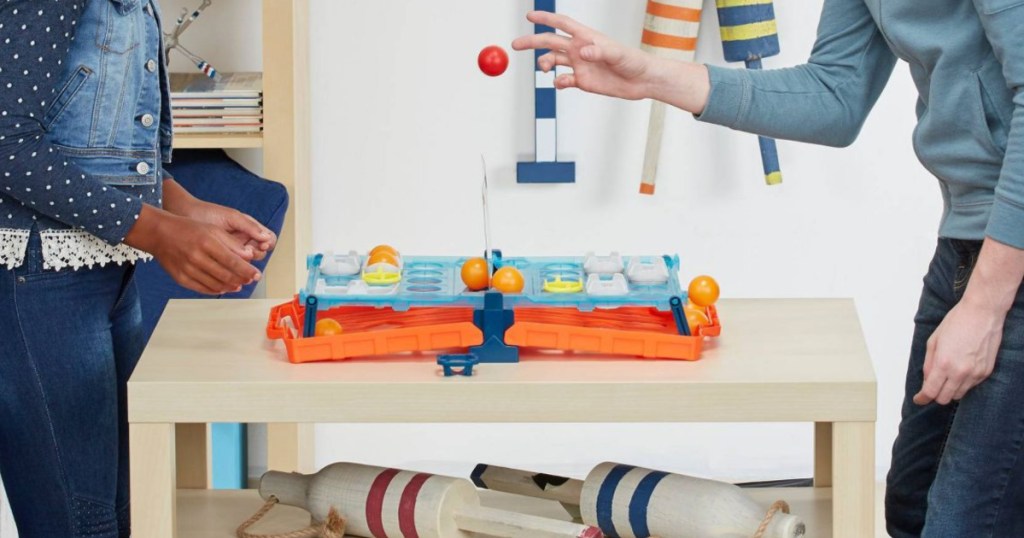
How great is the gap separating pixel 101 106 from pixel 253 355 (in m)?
0.31

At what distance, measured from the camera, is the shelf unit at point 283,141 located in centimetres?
228

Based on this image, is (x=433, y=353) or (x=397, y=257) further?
(x=397, y=257)

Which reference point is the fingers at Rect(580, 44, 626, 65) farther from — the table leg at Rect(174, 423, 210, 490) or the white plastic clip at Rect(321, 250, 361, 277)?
the table leg at Rect(174, 423, 210, 490)

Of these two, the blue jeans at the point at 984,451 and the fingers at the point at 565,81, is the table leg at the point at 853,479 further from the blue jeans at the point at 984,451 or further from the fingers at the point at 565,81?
the fingers at the point at 565,81

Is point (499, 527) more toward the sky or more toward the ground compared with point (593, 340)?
more toward the ground

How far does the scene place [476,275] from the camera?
138 cm

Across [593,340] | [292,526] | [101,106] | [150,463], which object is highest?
[101,106]

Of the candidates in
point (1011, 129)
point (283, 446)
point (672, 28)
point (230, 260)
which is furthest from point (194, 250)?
point (672, 28)

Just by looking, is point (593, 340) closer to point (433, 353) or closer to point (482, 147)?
point (433, 353)

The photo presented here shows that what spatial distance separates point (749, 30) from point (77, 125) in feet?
4.61

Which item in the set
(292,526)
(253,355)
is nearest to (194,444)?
(292,526)

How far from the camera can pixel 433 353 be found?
4.33 feet

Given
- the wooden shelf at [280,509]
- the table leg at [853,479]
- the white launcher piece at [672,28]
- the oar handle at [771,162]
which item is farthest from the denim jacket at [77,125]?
the oar handle at [771,162]

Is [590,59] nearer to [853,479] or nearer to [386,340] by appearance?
[386,340]
